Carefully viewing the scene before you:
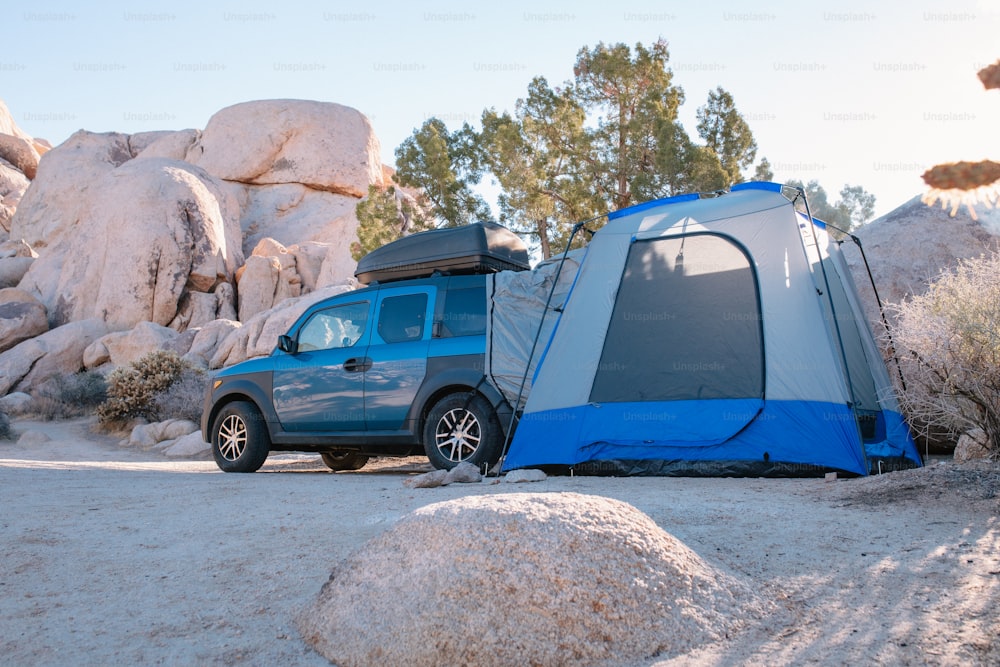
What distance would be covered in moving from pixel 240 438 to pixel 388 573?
6.57 meters

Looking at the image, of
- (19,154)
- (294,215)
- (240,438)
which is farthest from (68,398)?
(19,154)

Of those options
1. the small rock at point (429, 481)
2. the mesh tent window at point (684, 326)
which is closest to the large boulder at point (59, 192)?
the small rock at point (429, 481)

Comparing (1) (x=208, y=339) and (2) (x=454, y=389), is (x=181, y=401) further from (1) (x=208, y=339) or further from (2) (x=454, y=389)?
(2) (x=454, y=389)

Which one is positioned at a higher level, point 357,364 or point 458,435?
point 357,364

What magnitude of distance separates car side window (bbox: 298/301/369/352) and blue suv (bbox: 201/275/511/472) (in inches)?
0.5

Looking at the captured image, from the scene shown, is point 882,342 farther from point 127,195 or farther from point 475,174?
point 127,195

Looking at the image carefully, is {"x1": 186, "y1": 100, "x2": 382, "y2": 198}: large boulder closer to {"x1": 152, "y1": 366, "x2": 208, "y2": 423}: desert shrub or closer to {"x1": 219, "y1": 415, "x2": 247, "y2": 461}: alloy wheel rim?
{"x1": 152, "y1": 366, "x2": 208, "y2": 423}: desert shrub

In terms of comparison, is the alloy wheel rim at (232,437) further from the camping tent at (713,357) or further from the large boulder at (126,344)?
the large boulder at (126,344)

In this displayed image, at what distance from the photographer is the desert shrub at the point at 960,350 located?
527 centimetres

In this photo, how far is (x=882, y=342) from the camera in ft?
26.7

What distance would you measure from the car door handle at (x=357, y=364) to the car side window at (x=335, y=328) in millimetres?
255

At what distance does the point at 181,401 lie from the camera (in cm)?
Result: 1540

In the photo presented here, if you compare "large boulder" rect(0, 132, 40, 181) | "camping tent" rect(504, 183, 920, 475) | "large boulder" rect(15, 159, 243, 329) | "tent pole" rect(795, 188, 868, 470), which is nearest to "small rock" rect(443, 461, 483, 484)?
"camping tent" rect(504, 183, 920, 475)

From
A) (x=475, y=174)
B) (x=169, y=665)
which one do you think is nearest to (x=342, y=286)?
(x=475, y=174)
